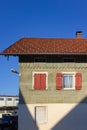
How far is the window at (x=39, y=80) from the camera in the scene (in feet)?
108

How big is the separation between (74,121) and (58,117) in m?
1.38

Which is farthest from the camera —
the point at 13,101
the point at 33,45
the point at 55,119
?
the point at 13,101

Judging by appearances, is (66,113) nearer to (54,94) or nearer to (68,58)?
(54,94)

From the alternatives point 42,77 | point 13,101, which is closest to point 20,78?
point 42,77

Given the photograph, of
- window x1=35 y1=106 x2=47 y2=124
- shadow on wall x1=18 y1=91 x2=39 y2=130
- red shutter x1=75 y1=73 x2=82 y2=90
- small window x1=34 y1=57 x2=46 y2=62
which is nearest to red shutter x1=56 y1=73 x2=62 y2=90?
red shutter x1=75 y1=73 x2=82 y2=90

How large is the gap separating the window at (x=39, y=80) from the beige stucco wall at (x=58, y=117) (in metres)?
1.53

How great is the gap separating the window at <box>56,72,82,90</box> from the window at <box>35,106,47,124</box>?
2188mm

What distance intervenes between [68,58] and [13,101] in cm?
5809

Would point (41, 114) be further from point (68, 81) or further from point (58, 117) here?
point (68, 81)

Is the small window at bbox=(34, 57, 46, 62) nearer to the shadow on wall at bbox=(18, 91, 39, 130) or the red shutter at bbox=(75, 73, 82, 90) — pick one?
the red shutter at bbox=(75, 73, 82, 90)

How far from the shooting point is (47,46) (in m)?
34.4

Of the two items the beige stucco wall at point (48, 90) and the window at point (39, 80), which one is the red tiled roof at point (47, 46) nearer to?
the beige stucco wall at point (48, 90)

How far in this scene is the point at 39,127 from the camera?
32281 mm

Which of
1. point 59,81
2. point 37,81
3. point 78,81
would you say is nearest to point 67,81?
point 59,81
